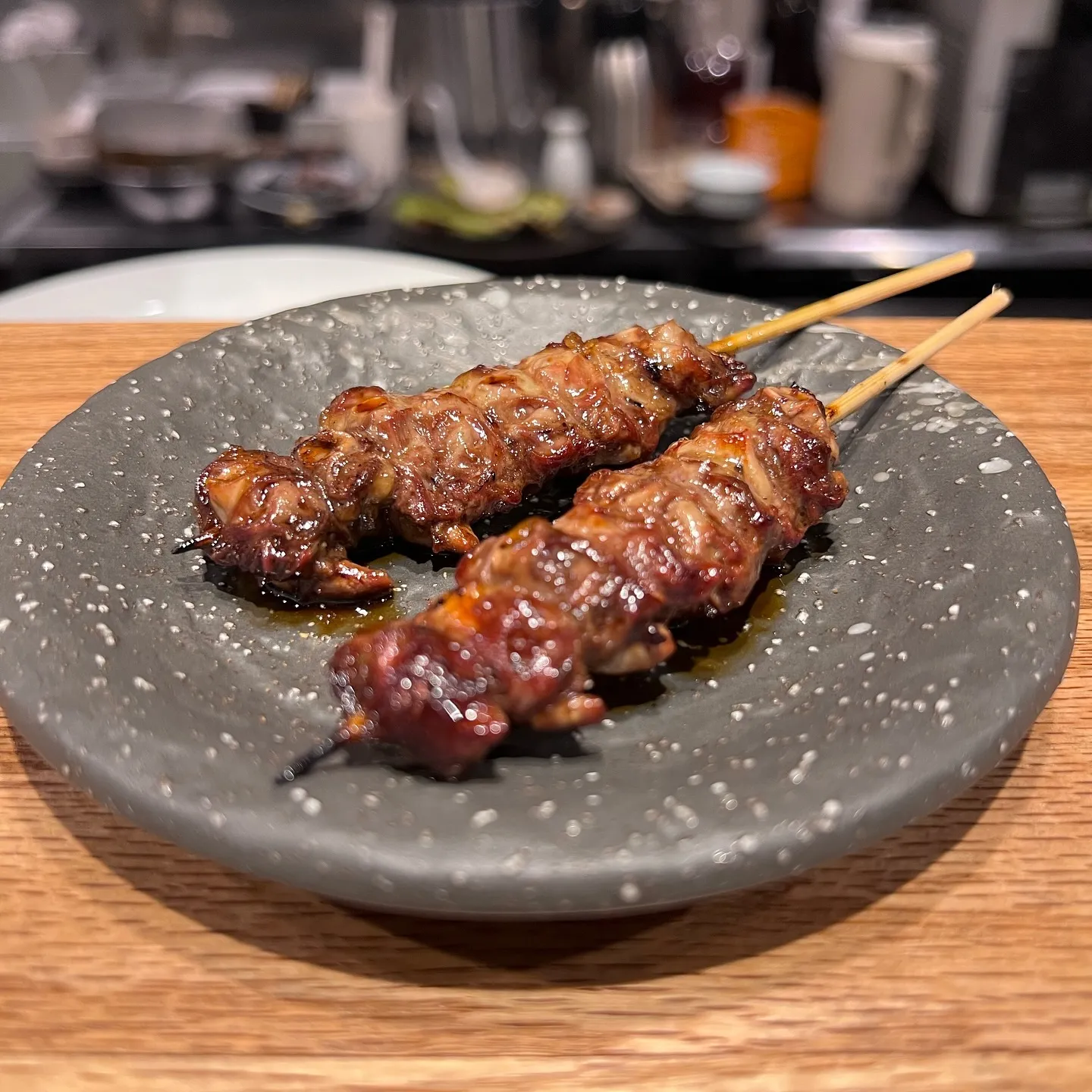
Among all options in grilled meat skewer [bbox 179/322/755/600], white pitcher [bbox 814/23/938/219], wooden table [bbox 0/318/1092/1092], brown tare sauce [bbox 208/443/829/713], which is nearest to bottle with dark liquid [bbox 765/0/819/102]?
white pitcher [bbox 814/23/938/219]

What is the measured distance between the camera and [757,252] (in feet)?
19.6

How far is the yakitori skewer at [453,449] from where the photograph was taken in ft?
6.77

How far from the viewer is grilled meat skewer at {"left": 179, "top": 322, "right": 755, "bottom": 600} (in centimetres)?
Answer: 206

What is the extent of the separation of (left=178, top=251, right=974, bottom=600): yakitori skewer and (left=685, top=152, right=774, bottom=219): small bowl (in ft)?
10.9

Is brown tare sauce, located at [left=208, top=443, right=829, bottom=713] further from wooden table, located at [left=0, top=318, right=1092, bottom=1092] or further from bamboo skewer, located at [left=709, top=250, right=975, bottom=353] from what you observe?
bamboo skewer, located at [left=709, top=250, right=975, bottom=353]

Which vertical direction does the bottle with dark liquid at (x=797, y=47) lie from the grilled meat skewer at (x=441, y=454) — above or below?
above

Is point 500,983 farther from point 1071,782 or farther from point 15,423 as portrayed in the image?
point 15,423

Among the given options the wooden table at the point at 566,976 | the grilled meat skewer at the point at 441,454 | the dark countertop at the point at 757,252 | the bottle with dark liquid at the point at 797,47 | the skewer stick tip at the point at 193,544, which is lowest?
the dark countertop at the point at 757,252

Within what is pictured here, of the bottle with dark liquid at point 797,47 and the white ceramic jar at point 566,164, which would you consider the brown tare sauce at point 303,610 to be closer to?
the white ceramic jar at point 566,164

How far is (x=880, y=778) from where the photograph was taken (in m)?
1.51

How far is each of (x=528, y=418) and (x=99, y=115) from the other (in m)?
5.37

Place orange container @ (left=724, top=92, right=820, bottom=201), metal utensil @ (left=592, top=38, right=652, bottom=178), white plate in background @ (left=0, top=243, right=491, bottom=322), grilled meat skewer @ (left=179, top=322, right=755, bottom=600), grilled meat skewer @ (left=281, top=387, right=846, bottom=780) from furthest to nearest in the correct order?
metal utensil @ (left=592, top=38, right=652, bottom=178)
orange container @ (left=724, top=92, right=820, bottom=201)
white plate in background @ (left=0, top=243, right=491, bottom=322)
grilled meat skewer @ (left=179, top=322, right=755, bottom=600)
grilled meat skewer @ (left=281, top=387, right=846, bottom=780)

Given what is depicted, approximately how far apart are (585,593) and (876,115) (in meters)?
5.34

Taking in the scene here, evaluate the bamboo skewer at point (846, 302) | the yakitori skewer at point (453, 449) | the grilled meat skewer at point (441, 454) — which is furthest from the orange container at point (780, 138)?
the grilled meat skewer at point (441, 454)
